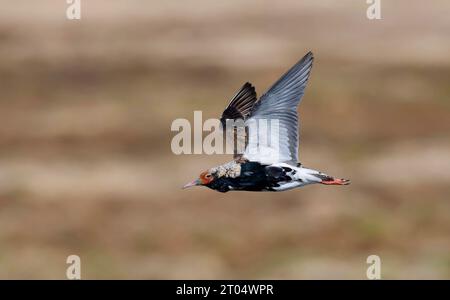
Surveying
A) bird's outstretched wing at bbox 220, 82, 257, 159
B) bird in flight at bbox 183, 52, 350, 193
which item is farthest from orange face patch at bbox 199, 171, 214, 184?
bird's outstretched wing at bbox 220, 82, 257, 159

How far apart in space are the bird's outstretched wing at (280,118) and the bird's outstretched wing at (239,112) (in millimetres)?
97

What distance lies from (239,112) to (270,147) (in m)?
0.57

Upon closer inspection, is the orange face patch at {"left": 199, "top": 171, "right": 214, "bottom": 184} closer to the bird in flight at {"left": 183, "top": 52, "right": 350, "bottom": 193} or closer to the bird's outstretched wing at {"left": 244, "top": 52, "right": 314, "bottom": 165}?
the bird in flight at {"left": 183, "top": 52, "right": 350, "bottom": 193}

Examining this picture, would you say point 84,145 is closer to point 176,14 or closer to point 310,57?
point 176,14

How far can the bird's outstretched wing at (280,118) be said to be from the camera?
921 centimetres

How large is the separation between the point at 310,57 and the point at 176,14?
60.0ft

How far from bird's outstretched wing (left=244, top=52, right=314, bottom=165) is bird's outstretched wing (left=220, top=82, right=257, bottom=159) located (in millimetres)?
97

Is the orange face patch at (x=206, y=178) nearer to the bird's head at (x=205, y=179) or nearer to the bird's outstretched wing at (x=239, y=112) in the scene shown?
the bird's head at (x=205, y=179)


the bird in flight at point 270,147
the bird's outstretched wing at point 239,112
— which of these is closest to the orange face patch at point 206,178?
the bird in flight at point 270,147

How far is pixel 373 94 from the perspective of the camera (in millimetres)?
24000

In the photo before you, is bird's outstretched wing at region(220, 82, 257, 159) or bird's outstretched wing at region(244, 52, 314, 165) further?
bird's outstretched wing at region(220, 82, 257, 159)

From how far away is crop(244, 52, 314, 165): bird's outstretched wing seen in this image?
9.21m

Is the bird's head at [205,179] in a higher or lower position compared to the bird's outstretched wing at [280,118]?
lower

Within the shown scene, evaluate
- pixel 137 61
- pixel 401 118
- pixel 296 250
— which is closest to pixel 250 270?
pixel 296 250
